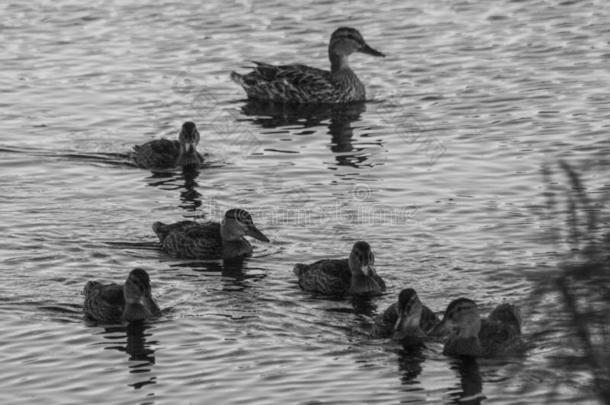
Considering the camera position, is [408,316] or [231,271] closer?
[408,316]

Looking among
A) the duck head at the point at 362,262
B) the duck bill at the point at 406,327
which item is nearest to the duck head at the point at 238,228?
the duck head at the point at 362,262

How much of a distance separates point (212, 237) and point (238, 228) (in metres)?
0.47

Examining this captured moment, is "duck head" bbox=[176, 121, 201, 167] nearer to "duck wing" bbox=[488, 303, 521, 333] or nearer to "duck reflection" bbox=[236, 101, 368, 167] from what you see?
"duck reflection" bbox=[236, 101, 368, 167]

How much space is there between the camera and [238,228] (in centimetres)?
1445

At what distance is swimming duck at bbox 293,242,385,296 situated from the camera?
1293 centimetres

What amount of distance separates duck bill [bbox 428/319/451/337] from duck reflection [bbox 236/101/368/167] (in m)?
7.46

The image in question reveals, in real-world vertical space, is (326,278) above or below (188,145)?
below

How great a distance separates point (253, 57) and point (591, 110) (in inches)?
251

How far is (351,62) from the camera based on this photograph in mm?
24250

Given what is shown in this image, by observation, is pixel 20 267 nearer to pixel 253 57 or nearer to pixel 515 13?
pixel 253 57

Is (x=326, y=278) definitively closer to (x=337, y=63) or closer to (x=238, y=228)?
(x=238, y=228)

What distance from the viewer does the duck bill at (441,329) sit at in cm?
1146

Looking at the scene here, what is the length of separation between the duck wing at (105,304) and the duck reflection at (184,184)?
12.9ft

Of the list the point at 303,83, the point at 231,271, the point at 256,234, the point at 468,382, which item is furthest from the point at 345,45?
the point at 468,382
